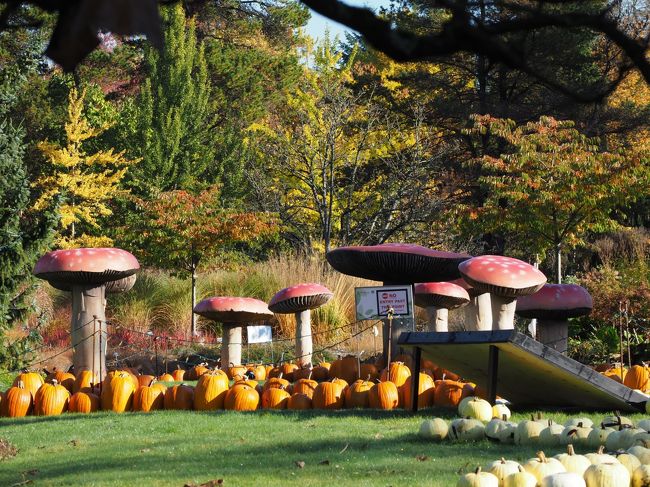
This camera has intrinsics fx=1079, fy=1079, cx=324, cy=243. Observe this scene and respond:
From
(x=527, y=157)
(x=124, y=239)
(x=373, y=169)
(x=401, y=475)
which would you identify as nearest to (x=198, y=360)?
(x=124, y=239)

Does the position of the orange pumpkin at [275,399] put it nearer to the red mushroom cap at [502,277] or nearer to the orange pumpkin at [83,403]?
the orange pumpkin at [83,403]

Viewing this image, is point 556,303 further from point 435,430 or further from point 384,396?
point 435,430

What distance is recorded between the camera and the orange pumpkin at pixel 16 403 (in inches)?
426

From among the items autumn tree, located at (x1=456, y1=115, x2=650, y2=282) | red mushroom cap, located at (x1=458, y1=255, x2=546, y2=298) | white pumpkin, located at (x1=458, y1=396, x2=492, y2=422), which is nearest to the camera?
white pumpkin, located at (x1=458, y1=396, x2=492, y2=422)

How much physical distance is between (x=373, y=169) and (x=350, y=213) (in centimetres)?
345

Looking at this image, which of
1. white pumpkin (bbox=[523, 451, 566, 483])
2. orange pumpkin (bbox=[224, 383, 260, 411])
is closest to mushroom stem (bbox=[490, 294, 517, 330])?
orange pumpkin (bbox=[224, 383, 260, 411])

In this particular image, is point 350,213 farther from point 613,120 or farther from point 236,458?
point 236,458

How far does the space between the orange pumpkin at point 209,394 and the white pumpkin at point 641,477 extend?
5.67m

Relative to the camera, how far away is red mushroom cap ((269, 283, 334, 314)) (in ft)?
43.8

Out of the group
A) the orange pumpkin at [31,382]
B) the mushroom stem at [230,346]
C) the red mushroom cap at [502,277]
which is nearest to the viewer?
the red mushroom cap at [502,277]

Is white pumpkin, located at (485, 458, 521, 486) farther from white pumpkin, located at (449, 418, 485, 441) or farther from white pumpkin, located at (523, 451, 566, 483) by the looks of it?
white pumpkin, located at (449, 418, 485, 441)

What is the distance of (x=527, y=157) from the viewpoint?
66.9 feet

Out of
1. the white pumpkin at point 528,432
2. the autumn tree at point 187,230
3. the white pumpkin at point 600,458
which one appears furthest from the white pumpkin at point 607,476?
the autumn tree at point 187,230

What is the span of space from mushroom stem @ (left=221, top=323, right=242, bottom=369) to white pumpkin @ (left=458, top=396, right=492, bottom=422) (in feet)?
20.4
